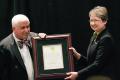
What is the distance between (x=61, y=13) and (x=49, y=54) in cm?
91

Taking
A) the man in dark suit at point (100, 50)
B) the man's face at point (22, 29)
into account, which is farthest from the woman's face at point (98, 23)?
the man's face at point (22, 29)

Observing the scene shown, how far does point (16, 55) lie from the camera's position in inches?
138

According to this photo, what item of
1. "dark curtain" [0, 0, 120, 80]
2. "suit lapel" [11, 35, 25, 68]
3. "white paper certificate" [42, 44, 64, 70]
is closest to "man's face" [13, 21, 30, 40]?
"suit lapel" [11, 35, 25, 68]

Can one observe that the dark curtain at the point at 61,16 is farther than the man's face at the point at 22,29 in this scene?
Yes

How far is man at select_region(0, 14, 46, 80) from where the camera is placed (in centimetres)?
349

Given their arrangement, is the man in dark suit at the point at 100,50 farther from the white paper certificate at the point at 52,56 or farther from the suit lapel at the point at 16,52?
the suit lapel at the point at 16,52

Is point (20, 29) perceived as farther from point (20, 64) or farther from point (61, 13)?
point (61, 13)

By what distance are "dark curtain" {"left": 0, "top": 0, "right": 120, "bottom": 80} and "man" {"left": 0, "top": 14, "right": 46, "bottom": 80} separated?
76 cm

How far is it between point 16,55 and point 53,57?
0.34 meters

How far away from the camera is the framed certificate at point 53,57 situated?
141 inches

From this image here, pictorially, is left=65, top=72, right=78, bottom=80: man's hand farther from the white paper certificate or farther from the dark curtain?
the dark curtain

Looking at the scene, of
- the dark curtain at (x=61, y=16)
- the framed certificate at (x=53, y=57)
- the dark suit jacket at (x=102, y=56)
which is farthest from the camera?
the dark curtain at (x=61, y=16)

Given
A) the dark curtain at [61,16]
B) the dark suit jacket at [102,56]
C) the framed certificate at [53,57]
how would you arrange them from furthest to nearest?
1. the dark curtain at [61,16]
2. the framed certificate at [53,57]
3. the dark suit jacket at [102,56]

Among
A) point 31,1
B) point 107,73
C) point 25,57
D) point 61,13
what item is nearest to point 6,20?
point 31,1
